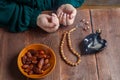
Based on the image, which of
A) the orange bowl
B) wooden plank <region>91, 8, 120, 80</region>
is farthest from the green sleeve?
wooden plank <region>91, 8, 120, 80</region>

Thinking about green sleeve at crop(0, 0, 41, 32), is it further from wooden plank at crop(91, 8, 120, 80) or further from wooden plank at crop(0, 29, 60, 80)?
wooden plank at crop(91, 8, 120, 80)

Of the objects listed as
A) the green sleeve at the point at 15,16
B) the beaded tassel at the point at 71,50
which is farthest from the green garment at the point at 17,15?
the beaded tassel at the point at 71,50

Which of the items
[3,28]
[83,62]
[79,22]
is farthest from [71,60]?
[3,28]

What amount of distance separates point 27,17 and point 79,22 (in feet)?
0.63

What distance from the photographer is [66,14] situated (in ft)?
3.06

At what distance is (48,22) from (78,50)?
148mm

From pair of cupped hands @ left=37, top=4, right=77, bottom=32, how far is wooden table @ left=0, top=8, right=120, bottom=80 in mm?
22

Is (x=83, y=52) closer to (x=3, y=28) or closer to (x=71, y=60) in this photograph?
(x=71, y=60)

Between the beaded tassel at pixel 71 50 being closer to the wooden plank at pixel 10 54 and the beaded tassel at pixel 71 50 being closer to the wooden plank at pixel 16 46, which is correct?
the wooden plank at pixel 16 46

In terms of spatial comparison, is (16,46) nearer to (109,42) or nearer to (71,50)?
(71,50)

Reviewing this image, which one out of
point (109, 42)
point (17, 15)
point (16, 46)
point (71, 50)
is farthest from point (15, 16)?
point (109, 42)

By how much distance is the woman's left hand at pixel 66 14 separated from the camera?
91 cm

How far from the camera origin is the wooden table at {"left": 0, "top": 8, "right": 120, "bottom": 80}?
2.70 ft

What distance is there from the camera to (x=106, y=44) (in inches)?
34.3
